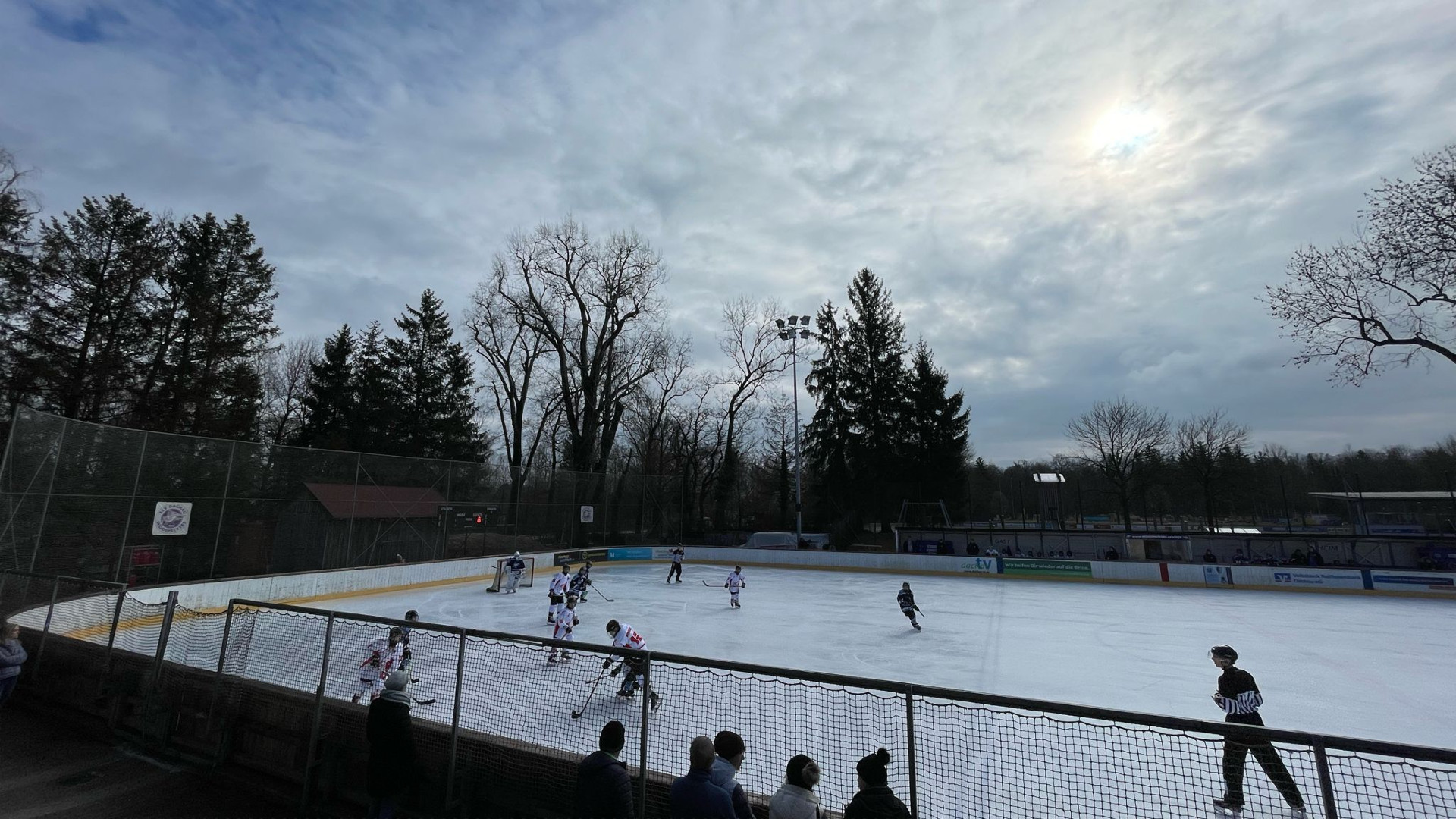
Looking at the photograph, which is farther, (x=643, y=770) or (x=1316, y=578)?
(x=1316, y=578)

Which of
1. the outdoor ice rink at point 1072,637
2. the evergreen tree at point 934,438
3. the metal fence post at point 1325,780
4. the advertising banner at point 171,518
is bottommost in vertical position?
the outdoor ice rink at point 1072,637

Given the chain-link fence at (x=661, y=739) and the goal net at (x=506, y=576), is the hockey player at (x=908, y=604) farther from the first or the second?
the goal net at (x=506, y=576)

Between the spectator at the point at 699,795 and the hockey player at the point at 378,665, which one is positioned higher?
the spectator at the point at 699,795

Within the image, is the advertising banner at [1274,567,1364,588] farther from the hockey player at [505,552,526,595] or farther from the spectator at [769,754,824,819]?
the hockey player at [505,552,526,595]

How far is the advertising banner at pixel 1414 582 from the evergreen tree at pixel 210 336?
48.0 metres

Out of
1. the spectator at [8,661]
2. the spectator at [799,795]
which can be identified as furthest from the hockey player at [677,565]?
the spectator at [799,795]

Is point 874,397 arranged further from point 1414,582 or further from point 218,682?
point 218,682

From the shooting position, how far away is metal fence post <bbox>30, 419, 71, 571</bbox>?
12.8 metres

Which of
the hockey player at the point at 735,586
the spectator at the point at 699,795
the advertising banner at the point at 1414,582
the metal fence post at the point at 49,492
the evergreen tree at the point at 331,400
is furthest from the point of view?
the evergreen tree at the point at 331,400

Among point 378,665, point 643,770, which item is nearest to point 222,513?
point 378,665

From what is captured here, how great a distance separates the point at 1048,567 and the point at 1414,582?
36.8ft

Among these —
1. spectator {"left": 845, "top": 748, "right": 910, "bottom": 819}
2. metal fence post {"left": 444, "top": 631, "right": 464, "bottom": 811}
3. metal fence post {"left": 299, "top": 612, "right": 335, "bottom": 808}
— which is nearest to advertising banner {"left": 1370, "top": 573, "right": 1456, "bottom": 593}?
spectator {"left": 845, "top": 748, "right": 910, "bottom": 819}

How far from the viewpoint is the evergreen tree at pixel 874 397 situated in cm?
4375

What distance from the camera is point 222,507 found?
16.7 meters
